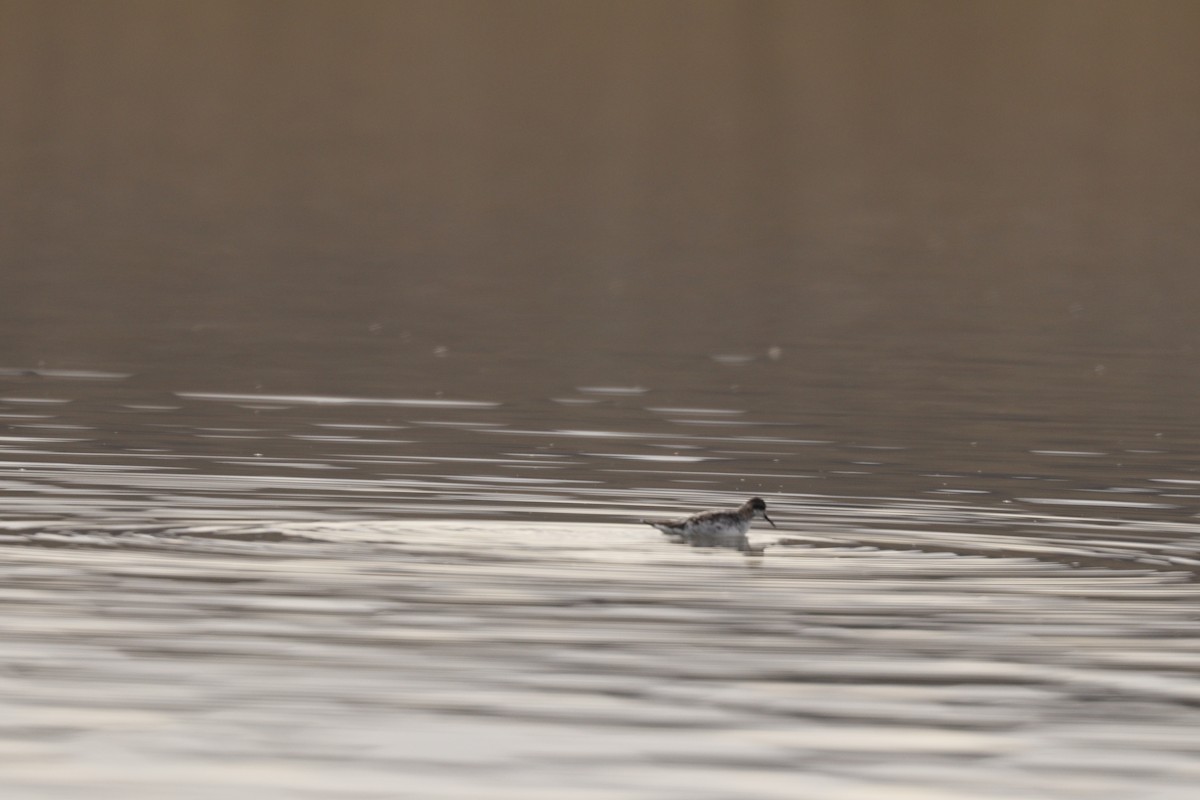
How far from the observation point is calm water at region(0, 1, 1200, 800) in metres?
15.5

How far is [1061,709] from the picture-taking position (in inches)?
654

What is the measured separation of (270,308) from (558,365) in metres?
10.2

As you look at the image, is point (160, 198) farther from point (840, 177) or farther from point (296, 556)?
point (296, 556)

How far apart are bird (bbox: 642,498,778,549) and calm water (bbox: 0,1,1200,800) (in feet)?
0.56

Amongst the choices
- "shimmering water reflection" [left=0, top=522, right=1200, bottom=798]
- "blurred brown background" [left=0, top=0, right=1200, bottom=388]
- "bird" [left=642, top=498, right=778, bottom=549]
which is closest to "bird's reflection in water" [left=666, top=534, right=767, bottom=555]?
"bird" [left=642, top=498, right=778, bottom=549]

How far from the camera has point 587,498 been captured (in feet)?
81.5

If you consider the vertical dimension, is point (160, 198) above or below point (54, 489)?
above

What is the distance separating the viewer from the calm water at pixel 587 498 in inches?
611

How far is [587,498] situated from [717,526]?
2797 millimetres

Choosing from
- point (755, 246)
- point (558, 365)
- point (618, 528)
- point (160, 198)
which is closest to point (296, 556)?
point (618, 528)

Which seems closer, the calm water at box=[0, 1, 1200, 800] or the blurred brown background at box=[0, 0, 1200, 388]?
the calm water at box=[0, 1, 1200, 800]

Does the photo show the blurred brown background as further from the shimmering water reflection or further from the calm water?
the shimmering water reflection

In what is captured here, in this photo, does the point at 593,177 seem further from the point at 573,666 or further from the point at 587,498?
the point at 573,666

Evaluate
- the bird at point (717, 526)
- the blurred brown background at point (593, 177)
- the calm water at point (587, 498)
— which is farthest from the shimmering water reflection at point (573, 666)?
the blurred brown background at point (593, 177)
